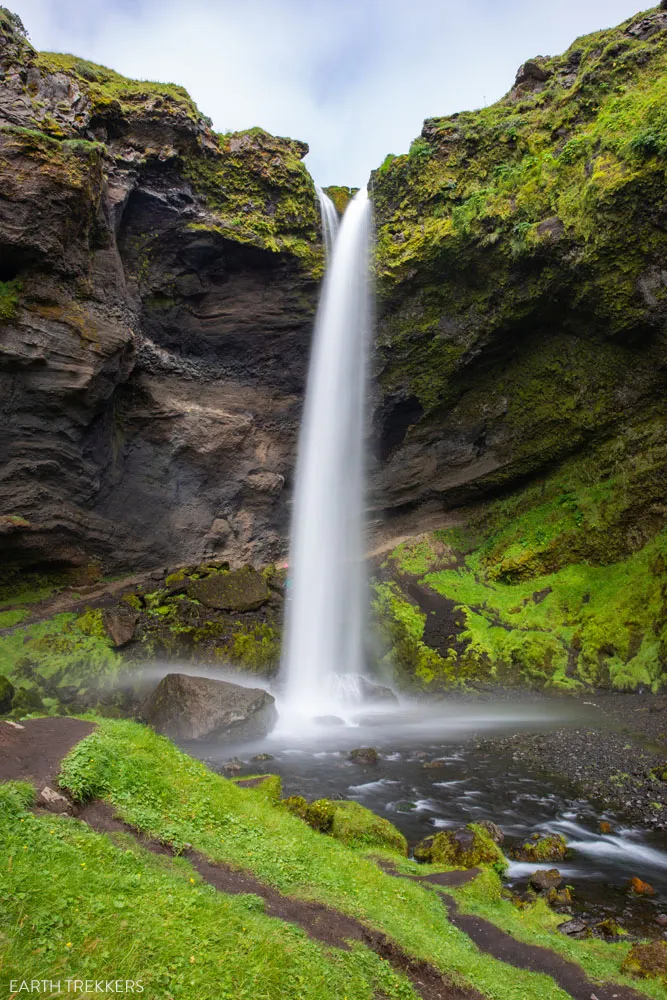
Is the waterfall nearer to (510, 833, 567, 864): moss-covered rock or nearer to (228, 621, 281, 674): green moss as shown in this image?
(228, 621, 281, 674): green moss

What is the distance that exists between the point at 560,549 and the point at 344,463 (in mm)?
11630

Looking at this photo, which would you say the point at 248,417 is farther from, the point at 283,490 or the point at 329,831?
the point at 329,831

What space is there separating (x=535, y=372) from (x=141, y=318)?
64.0 feet

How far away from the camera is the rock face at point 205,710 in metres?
16.2

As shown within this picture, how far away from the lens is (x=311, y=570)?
28.4 m

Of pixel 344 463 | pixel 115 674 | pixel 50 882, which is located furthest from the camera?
pixel 344 463

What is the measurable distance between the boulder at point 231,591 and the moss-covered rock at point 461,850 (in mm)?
15455

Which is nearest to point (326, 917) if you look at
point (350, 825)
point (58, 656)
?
point (350, 825)

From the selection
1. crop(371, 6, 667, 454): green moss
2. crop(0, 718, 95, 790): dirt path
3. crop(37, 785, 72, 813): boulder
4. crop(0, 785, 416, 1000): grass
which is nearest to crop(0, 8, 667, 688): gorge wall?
crop(371, 6, 667, 454): green moss

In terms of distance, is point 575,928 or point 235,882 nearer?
point 235,882

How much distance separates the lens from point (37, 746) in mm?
7031

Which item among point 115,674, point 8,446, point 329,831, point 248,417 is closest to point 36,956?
point 329,831

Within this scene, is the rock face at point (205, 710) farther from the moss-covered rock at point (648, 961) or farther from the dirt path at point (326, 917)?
the moss-covered rock at point (648, 961)

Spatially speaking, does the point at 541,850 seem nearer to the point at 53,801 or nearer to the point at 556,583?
the point at 53,801
